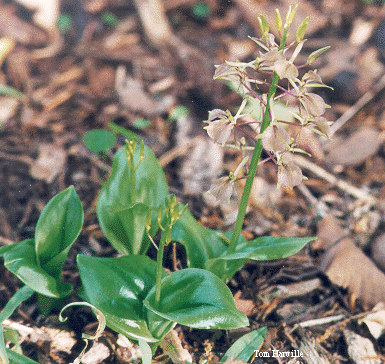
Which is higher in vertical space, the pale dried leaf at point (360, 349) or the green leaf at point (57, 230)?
the green leaf at point (57, 230)

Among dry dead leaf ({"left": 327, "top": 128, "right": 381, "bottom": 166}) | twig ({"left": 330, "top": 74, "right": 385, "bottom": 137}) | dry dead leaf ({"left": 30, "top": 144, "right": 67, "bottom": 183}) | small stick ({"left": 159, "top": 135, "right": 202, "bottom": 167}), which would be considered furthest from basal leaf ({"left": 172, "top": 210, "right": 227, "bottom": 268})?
twig ({"left": 330, "top": 74, "right": 385, "bottom": 137})

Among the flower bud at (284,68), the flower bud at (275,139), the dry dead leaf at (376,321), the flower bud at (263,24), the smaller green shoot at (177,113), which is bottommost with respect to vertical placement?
the dry dead leaf at (376,321)

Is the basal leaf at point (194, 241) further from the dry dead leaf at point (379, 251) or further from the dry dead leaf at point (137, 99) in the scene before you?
the dry dead leaf at point (137, 99)

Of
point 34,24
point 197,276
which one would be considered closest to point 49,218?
point 197,276

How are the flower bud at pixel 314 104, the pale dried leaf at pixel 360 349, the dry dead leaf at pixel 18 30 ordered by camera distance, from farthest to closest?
the dry dead leaf at pixel 18 30 → the pale dried leaf at pixel 360 349 → the flower bud at pixel 314 104

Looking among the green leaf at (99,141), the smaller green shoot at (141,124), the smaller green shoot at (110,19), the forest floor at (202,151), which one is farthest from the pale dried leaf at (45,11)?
the green leaf at (99,141)

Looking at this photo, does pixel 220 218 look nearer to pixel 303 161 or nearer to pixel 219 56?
pixel 303 161

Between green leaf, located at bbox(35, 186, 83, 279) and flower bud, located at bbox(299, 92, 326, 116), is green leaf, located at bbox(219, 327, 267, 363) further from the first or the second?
flower bud, located at bbox(299, 92, 326, 116)
